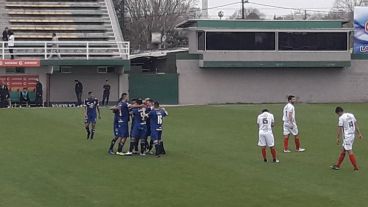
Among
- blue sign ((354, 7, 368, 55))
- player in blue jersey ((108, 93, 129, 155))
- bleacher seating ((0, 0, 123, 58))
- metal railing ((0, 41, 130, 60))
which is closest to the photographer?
player in blue jersey ((108, 93, 129, 155))

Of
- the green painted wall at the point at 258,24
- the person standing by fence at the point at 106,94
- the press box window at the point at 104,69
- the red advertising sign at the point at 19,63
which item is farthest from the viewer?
the green painted wall at the point at 258,24

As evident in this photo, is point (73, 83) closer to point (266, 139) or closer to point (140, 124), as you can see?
point (140, 124)

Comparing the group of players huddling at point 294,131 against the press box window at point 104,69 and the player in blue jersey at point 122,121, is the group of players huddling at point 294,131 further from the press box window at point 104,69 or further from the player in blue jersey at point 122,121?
the press box window at point 104,69

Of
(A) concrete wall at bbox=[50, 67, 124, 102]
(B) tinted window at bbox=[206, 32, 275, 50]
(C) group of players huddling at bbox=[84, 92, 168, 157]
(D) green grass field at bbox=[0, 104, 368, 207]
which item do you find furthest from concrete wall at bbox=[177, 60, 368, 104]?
(C) group of players huddling at bbox=[84, 92, 168, 157]

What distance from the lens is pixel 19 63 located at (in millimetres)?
49562

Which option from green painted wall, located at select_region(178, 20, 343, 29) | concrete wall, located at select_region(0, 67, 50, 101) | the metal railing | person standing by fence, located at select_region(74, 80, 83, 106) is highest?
green painted wall, located at select_region(178, 20, 343, 29)

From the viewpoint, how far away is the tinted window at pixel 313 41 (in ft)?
183

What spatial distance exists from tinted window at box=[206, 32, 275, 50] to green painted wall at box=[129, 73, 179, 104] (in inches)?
144

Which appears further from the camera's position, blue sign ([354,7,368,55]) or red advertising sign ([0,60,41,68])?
blue sign ([354,7,368,55])

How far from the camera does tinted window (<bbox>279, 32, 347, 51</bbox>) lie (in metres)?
55.7

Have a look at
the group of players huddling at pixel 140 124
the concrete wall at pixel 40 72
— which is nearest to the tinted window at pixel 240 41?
the concrete wall at pixel 40 72

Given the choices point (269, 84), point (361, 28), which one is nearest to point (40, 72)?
point (269, 84)

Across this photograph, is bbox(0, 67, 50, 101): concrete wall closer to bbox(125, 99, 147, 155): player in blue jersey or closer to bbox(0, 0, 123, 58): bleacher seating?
bbox(0, 0, 123, 58): bleacher seating

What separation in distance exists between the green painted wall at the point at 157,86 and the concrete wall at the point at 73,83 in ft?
7.67
